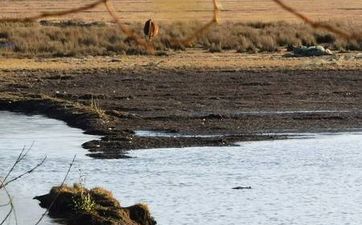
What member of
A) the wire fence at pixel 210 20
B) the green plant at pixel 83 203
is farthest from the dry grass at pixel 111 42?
the wire fence at pixel 210 20

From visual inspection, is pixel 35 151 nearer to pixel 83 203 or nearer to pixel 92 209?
pixel 83 203

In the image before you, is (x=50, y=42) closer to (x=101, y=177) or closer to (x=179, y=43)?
(x=101, y=177)

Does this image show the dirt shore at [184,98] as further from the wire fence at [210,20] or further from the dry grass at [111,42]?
the wire fence at [210,20]

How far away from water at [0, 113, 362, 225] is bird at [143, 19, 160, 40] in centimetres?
1518

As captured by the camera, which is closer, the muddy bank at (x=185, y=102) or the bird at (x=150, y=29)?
the bird at (x=150, y=29)

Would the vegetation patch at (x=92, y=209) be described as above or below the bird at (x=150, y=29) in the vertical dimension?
below

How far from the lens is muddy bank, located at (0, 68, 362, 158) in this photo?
27.8m

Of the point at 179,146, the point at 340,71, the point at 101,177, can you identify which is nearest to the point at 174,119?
the point at 179,146

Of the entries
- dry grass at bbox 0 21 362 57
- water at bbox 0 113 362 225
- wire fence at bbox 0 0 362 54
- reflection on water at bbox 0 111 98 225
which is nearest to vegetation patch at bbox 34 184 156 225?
reflection on water at bbox 0 111 98 225

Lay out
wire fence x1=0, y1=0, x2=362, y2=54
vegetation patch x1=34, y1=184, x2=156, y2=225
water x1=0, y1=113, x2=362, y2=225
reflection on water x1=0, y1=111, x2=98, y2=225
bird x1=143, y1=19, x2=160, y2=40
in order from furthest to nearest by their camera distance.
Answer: reflection on water x1=0, y1=111, x2=98, y2=225
water x1=0, y1=113, x2=362, y2=225
vegetation patch x1=34, y1=184, x2=156, y2=225
bird x1=143, y1=19, x2=160, y2=40
wire fence x1=0, y1=0, x2=362, y2=54

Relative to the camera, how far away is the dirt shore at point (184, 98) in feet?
91.2

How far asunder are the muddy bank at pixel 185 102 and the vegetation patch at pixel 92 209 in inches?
218

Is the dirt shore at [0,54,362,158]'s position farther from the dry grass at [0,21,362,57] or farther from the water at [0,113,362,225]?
the dry grass at [0,21,362,57]

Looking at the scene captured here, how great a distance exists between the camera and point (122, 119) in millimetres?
29766
